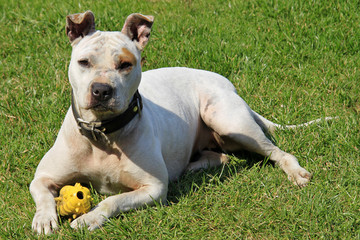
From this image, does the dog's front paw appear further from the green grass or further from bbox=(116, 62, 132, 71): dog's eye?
bbox=(116, 62, 132, 71): dog's eye

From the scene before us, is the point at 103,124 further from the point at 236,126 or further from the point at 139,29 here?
the point at 236,126

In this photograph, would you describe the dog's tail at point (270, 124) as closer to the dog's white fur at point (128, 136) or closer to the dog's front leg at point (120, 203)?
the dog's white fur at point (128, 136)

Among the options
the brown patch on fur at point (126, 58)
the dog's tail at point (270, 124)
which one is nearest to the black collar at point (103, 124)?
the brown patch on fur at point (126, 58)

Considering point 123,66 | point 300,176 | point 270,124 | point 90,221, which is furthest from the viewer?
point 270,124

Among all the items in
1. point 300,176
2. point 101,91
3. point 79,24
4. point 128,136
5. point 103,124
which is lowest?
point 300,176

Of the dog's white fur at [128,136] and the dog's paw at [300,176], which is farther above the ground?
the dog's white fur at [128,136]

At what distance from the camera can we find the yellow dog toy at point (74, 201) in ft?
12.3

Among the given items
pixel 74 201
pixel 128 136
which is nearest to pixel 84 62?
pixel 128 136

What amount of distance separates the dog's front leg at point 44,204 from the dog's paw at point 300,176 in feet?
6.45

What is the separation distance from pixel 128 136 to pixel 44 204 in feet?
2.59

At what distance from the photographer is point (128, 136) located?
13.0ft

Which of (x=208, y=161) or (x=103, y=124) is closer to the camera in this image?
(x=103, y=124)

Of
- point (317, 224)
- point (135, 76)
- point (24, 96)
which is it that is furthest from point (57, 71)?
point (317, 224)

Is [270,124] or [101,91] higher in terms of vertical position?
[101,91]
